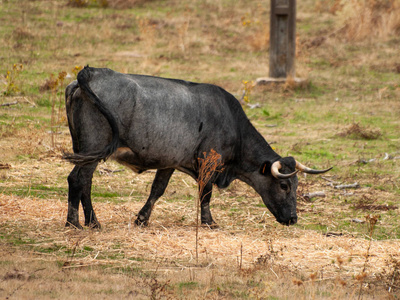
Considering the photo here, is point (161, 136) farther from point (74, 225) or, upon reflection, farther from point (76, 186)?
point (74, 225)

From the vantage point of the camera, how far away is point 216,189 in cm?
988

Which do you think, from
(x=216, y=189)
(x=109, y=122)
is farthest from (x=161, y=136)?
(x=216, y=189)

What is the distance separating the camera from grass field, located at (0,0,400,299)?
18.6ft

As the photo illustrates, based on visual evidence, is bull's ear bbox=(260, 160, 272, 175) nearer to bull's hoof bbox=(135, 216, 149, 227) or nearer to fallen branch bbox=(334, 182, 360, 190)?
bull's hoof bbox=(135, 216, 149, 227)

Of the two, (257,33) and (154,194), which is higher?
(257,33)

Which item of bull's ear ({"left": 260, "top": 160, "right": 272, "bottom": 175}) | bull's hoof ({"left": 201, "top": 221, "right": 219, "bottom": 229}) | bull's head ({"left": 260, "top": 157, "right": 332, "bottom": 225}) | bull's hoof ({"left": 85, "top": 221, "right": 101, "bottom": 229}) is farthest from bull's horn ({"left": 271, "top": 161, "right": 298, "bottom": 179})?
bull's hoof ({"left": 85, "top": 221, "right": 101, "bottom": 229})

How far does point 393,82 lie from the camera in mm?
17188

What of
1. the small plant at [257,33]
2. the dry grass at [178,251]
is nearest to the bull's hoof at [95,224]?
the dry grass at [178,251]

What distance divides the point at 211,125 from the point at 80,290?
3.43 meters

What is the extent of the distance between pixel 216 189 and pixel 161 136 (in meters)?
2.81

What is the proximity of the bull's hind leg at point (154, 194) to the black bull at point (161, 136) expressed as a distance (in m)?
0.01

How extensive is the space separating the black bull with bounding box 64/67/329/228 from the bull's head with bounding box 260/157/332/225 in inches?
0.5

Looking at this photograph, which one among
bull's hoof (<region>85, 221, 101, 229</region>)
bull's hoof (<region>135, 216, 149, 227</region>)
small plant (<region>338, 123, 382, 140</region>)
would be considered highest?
bull's hoof (<region>85, 221, 101, 229</region>)

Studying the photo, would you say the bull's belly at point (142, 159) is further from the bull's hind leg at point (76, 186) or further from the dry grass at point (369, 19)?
the dry grass at point (369, 19)
